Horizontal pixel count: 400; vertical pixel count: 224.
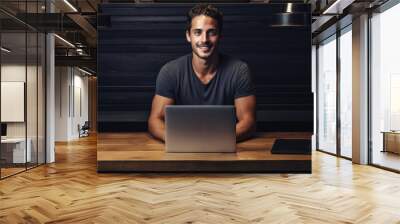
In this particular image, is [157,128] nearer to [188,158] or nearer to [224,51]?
[188,158]

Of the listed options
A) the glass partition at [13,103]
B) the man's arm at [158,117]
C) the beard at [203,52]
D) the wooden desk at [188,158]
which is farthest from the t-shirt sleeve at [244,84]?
the glass partition at [13,103]

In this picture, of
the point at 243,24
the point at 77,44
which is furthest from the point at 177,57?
the point at 77,44

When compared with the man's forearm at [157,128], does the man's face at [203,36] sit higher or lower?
higher

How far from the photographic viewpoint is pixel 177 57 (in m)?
6.68

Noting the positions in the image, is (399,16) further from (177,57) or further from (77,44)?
(77,44)

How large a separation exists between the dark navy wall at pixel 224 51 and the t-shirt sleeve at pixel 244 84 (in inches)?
3.8

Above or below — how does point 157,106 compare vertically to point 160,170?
above

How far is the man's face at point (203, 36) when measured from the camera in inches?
259

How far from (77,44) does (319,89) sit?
713 centimetres

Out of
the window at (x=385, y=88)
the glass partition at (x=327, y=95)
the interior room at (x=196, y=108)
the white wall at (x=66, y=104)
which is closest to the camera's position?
the interior room at (x=196, y=108)

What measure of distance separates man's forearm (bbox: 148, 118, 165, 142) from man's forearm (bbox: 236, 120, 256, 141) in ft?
3.91

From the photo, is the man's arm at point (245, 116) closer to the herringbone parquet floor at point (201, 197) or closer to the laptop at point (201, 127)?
the laptop at point (201, 127)

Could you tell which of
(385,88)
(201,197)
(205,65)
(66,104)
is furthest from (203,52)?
(66,104)

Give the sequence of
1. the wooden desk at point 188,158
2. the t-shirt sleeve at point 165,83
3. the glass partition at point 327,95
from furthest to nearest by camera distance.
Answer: the glass partition at point 327,95
the t-shirt sleeve at point 165,83
the wooden desk at point 188,158
